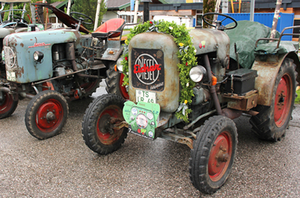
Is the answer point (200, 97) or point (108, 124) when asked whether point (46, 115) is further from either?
point (200, 97)

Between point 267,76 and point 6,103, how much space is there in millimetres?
4574

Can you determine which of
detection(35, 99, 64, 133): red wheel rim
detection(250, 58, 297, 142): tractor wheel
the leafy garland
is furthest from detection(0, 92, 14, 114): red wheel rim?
detection(250, 58, 297, 142): tractor wheel

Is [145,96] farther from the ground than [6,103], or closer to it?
farther from the ground

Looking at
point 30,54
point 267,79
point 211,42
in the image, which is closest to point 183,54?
point 211,42

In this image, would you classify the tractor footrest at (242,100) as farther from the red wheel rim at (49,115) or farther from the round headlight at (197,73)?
the red wheel rim at (49,115)

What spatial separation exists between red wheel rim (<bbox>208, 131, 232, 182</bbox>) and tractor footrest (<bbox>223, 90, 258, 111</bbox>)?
0.54m

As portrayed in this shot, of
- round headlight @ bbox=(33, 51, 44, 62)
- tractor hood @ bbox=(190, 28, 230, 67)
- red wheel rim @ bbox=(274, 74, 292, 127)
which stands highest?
tractor hood @ bbox=(190, 28, 230, 67)

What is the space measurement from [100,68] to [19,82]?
1.56 meters

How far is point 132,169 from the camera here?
3.16 m

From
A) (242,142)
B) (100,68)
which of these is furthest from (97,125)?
(100,68)

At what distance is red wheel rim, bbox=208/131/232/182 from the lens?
2.61m

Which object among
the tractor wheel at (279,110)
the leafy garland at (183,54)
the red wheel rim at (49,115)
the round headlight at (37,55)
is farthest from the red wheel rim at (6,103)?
the tractor wheel at (279,110)

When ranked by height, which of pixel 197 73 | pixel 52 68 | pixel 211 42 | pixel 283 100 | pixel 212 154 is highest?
pixel 211 42

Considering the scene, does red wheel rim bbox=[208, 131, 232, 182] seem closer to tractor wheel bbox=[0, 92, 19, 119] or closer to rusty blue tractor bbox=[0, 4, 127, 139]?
rusty blue tractor bbox=[0, 4, 127, 139]
